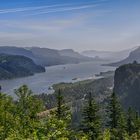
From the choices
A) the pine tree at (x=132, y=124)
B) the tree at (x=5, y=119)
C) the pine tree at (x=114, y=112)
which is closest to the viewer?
the tree at (x=5, y=119)

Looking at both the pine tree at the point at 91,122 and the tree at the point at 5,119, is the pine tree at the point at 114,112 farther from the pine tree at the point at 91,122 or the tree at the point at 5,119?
the tree at the point at 5,119

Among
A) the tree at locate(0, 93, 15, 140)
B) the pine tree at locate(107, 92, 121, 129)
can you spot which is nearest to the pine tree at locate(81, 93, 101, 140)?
the tree at locate(0, 93, 15, 140)

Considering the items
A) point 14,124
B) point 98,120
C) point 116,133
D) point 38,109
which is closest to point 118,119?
point 116,133

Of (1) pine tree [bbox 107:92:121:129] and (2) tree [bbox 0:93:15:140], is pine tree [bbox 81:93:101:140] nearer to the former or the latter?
(2) tree [bbox 0:93:15:140]

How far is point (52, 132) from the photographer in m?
25.0

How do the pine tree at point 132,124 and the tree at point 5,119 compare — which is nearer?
the tree at point 5,119

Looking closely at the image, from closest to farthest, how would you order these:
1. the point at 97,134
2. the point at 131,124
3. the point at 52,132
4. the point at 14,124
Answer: the point at 52,132
the point at 14,124
the point at 97,134
the point at 131,124

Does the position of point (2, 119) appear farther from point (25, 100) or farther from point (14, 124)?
point (25, 100)

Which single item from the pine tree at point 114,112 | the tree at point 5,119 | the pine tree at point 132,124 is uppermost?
the tree at point 5,119

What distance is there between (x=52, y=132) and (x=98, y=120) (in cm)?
4645

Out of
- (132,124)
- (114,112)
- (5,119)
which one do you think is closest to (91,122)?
(5,119)

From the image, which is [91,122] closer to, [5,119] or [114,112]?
[5,119]

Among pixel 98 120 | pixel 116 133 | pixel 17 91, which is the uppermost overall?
pixel 17 91

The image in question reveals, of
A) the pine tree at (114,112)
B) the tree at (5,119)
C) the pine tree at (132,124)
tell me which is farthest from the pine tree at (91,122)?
the pine tree at (132,124)
